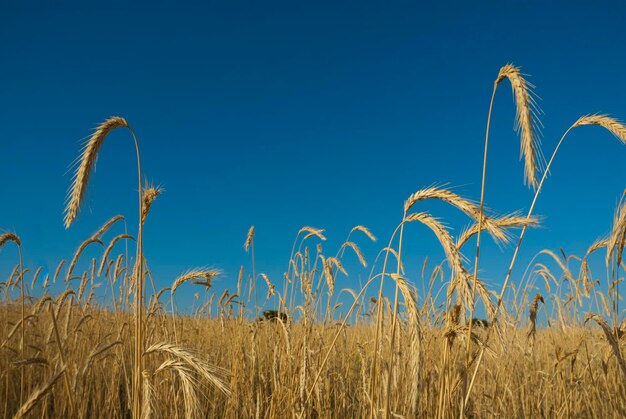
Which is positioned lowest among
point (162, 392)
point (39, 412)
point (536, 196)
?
point (39, 412)

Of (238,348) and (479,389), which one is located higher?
(238,348)

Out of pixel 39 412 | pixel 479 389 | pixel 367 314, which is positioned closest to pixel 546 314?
pixel 479 389

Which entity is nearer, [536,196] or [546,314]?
[536,196]

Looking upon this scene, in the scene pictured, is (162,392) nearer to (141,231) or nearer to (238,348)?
(238,348)

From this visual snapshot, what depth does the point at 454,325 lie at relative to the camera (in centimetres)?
256

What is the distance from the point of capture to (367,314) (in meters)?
6.69

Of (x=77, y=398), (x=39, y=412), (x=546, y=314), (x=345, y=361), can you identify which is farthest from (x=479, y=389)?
(x=39, y=412)

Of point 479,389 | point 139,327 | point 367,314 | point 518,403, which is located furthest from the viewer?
point 367,314

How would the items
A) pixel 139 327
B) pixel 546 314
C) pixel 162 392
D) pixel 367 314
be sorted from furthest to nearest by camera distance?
1. pixel 367 314
2. pixel 546 314
3. pixel 162 392
4. pixel 139 327

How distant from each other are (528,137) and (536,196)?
0.32m

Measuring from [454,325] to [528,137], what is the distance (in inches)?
43.1

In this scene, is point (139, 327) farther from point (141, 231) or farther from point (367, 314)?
point (367, 314)

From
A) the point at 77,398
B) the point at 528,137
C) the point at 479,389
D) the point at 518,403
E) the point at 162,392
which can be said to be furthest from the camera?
the point at 479,389

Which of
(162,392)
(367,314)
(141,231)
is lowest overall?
(162,392)
